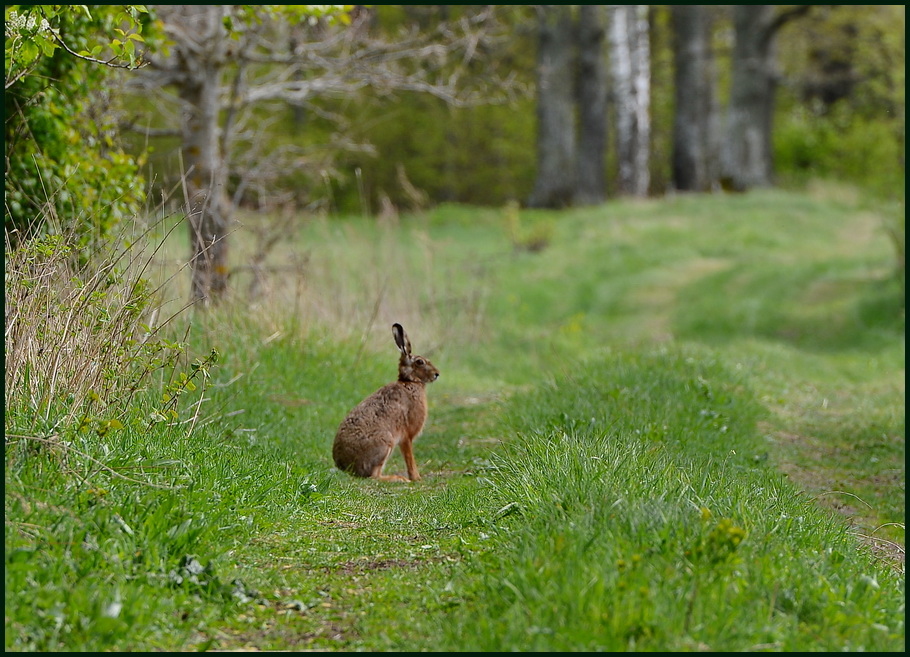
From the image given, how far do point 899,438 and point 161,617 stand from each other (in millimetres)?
7483

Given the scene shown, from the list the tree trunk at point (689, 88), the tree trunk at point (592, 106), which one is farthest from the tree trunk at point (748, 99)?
the tree trunk at point (592, 106)

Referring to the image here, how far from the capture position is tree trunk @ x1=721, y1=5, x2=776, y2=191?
29453 mm

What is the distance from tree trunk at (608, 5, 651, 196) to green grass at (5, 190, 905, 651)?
57.5ft

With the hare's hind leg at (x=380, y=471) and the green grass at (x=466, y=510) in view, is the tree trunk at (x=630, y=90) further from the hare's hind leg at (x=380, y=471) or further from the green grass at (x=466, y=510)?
the hare's hind leg at (x=380, y=471)

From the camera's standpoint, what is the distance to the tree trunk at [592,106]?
29062mm

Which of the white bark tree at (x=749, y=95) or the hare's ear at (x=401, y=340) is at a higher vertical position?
the white bark tree at (x=749, y=95)

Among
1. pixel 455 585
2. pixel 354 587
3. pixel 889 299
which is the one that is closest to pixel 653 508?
pixel 455 585

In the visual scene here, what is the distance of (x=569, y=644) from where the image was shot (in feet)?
12.4

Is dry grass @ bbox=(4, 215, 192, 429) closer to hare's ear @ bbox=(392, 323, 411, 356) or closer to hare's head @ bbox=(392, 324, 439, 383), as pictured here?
hare's ear @ bbox=(392, 323, 411, 356)

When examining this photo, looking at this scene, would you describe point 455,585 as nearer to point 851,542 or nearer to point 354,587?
point 354,587

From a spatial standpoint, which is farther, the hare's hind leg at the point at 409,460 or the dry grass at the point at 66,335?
the hare's hind leg at the point at 409,460

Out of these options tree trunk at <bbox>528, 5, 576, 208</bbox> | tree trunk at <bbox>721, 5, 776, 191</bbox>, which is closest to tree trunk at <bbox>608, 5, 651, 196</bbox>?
tree trunk at <bbox>528, 5, 576, 208</bbox>

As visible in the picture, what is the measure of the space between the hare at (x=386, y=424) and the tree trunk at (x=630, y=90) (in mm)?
22363

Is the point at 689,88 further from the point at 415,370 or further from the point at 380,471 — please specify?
the point at 380,471
